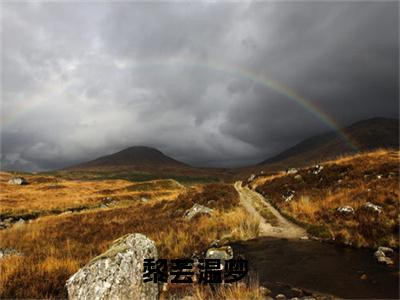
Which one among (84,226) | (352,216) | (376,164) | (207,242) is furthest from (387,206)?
(84,226)

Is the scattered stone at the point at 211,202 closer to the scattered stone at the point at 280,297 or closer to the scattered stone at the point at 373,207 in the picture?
the scattered stone at the point at 373,207

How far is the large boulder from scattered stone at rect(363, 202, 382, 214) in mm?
12993

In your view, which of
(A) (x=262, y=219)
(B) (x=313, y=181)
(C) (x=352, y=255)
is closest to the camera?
(C) (x=352, y=255)

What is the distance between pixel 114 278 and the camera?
705cm

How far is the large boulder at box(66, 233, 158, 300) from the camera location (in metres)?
6.91

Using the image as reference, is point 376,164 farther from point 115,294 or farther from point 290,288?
point 115,294

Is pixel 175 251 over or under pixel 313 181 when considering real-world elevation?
under

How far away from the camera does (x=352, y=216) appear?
51.8 feet

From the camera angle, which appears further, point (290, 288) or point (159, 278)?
point (290, 288)

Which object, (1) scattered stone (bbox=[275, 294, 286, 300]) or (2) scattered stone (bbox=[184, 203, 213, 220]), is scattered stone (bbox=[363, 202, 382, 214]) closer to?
(1) scattered stone (bbox=[275, 294, 286, 300])

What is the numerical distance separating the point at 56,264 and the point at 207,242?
740cm

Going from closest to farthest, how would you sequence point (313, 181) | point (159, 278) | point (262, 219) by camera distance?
1. point (159, 278)
2. point (262, 219)
3. point (313, 181)

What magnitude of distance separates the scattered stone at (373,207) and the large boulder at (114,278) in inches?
512

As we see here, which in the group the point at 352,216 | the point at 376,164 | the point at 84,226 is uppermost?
the point at 376,164
